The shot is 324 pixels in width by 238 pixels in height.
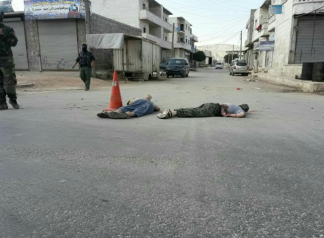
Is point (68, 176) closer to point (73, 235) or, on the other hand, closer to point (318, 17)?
point (73, 235)

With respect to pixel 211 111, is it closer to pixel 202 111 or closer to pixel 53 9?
pixel 202 111

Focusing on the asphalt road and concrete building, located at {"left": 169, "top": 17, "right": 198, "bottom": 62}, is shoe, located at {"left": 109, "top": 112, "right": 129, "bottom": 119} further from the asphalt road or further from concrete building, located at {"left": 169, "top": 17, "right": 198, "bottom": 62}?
concrete building, located at {"left": 169, "top": 17, "right": 198, "bottom": 62}

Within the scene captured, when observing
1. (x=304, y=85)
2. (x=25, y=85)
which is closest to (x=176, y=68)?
(x=304, y=85)

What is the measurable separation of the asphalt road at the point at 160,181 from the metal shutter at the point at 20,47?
16.9 m

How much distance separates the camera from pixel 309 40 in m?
18.5

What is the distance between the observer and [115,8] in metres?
35.7

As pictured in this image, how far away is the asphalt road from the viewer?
72.4 inches

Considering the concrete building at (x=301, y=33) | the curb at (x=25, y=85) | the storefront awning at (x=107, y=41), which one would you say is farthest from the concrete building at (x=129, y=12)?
the curb at (x=25, y=85)

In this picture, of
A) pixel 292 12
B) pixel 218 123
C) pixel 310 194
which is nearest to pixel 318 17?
pixel 292 12

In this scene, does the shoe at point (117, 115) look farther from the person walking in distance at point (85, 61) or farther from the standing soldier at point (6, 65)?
the person walking in distance at point (85, 61)

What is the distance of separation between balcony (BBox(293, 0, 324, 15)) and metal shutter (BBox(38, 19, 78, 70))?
15.0m

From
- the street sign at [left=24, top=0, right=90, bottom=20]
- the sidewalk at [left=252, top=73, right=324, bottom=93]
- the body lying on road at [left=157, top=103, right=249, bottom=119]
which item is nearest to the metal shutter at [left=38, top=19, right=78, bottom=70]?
the street sign at [left=24, top=0, right=90, bottom=20]

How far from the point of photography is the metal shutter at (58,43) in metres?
18.5

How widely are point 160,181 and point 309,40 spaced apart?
65.4 feet
